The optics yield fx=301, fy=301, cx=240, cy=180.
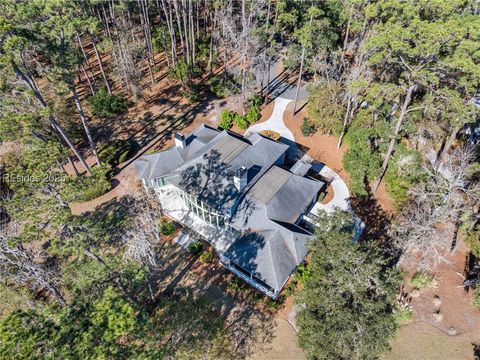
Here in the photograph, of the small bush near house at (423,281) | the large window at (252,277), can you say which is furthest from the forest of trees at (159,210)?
the large window at (252,277)

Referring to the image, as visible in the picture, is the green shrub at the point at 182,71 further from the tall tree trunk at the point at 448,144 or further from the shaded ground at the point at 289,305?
the tall tree trunk at the point at 448,144

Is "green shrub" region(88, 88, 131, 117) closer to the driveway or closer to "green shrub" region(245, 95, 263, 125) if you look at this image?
"green shrub" region(245, 95, 263, 125)

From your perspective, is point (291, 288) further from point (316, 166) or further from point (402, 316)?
point (316, 166)

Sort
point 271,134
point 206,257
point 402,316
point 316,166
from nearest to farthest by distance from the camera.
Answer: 1. point 402,316
2. point 206,257
3. point 316,166
4. point 271,134

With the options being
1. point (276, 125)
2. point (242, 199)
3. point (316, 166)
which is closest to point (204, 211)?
point (242, 199)

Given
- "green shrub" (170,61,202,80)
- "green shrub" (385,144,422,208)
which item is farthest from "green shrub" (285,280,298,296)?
"green shrub" (170,61,202,80)

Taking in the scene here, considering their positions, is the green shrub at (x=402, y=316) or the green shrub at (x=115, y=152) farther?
the green shrub at (x=115, y=152)
